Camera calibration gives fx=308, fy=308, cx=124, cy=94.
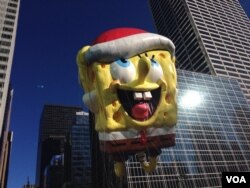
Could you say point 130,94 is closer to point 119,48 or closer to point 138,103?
point 138,103

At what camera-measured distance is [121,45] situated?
1193 cm

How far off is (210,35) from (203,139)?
72.4 m

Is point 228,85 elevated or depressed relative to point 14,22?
depressed

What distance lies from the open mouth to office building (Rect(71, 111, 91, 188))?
122 meters

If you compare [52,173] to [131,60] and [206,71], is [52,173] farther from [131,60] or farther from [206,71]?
[131,60]

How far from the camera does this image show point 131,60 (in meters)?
12.3

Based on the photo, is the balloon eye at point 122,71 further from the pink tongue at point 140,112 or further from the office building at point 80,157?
the office building at point 80,157

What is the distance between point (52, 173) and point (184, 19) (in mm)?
103651

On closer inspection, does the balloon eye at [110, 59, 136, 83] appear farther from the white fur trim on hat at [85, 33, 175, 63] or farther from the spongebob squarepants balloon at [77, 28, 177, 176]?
the white fur trim on hat at [85, 33, 175, 63]

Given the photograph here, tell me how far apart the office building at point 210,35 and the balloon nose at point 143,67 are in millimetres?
113760

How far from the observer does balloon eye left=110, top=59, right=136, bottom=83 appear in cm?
1176

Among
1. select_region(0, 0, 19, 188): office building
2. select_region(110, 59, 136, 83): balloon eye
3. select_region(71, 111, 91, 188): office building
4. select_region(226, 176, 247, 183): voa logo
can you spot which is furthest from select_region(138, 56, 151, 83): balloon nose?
select_region(71, 111, 91, 188): office building

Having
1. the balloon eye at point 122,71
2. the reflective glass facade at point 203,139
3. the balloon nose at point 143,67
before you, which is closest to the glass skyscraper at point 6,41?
the reflective glass facade at point 203,139

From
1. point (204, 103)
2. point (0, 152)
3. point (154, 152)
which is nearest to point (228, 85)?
point (204, 103)
